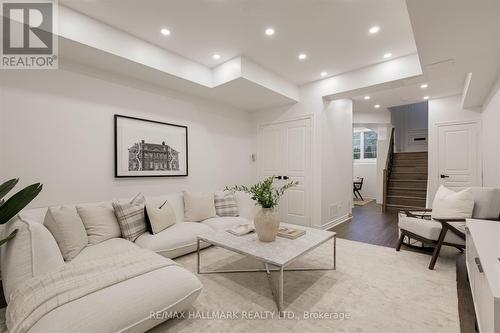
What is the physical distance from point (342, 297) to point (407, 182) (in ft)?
19.4

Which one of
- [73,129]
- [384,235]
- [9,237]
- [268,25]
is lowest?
[384,235]

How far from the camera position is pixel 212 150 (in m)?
4.39

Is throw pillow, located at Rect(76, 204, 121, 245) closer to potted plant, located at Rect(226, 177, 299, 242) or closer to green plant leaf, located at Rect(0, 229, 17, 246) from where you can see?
green plant leaf, located at Rect(0, 229, 17, 246)

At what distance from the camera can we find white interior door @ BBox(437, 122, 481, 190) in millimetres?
4309

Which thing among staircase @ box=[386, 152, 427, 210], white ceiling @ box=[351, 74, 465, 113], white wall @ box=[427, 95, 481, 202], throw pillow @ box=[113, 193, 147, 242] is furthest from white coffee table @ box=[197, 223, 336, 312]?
staircase @ box=[386, 152, 427, 210]

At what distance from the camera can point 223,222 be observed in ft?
10.7

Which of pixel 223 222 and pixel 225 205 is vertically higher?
pixel 225 205

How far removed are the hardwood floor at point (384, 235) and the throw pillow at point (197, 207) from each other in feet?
7.21

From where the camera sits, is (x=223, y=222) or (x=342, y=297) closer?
(x=342, y=297)

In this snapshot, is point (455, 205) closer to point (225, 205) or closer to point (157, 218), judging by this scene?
point (225, 205)

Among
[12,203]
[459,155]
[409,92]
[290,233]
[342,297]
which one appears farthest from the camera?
[409,92]

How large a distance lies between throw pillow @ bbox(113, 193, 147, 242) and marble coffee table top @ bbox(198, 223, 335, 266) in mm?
832

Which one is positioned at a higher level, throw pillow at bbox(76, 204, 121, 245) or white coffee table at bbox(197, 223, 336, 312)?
throw pillow at bbox(76, 204, 121, 245)

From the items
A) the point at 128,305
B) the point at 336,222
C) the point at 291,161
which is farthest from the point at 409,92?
the point at 128,305
